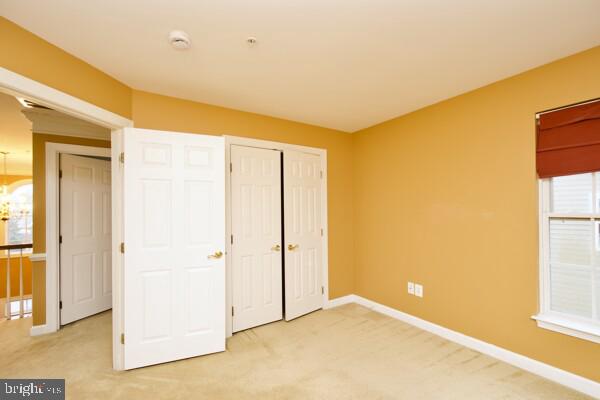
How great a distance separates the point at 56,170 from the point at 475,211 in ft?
15.0

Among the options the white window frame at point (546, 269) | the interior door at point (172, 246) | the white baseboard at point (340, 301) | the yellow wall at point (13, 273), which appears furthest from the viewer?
the yellow wall at point (13, 273)

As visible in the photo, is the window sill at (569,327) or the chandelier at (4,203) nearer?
the window sill at (569,327)

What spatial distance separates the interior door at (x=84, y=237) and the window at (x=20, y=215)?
Answer: 5713mm

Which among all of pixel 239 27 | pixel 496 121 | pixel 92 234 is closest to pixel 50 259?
pixel 92 234

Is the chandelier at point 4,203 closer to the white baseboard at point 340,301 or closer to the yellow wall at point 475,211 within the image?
the white baseboard at point 340,301

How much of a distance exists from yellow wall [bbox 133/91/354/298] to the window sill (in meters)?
2.14

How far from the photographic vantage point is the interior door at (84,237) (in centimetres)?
325

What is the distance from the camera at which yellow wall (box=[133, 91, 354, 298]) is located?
2.64 m

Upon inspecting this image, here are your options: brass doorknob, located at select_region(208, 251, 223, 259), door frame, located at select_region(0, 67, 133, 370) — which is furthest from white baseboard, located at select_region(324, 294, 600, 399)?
door frame, located at select_region(0, 67, 133, 370)

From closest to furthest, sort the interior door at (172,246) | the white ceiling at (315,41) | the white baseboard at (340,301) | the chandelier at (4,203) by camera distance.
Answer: the white ceiling at (315,41) < the interior door at (172,246) < the white baseboard at (340,301) < the chandelier at (4,203)

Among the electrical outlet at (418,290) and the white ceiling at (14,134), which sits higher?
the white ceiling at (14,134)

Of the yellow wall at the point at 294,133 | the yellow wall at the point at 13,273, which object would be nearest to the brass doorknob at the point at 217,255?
the yellow wall at the point at 294,133

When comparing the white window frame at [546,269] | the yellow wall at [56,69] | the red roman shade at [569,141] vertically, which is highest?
the yellow wall at [56,69]

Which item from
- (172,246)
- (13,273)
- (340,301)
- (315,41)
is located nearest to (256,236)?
(172,246)
